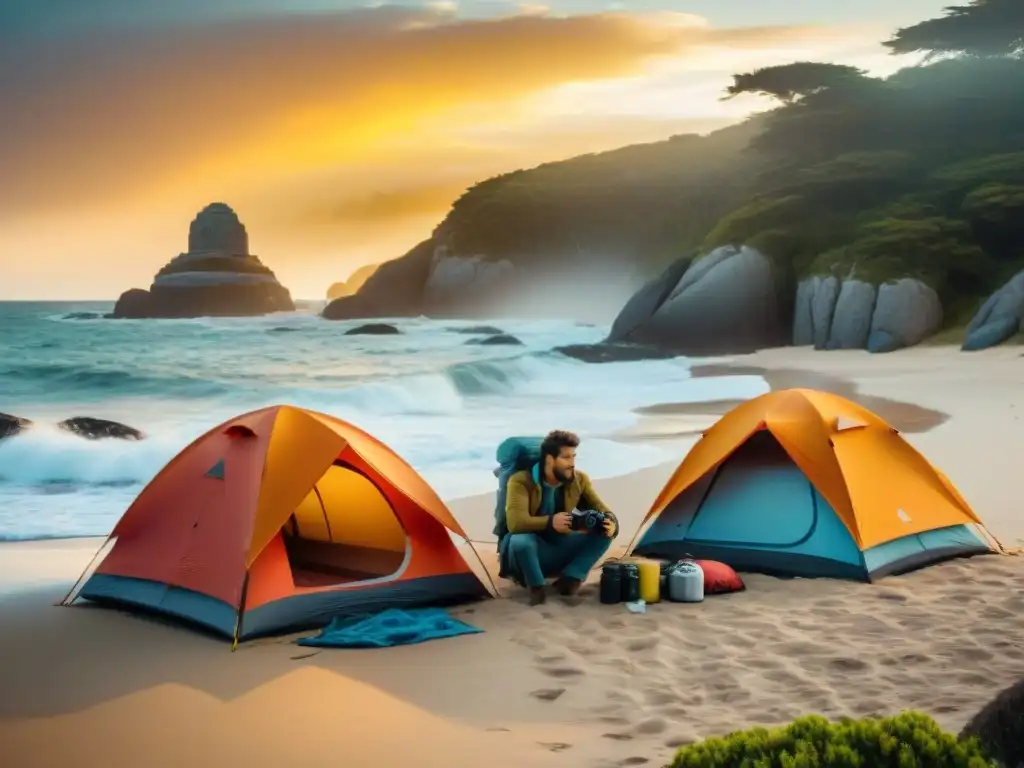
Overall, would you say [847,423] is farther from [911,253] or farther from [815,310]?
[911,253]

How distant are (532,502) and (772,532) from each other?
1618 mm

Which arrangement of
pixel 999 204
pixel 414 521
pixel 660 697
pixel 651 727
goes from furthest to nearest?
pixel 999 204, pixel 414 521, pixel 660 697, pixel 651 727

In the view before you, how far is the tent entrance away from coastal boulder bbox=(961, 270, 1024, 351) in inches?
835

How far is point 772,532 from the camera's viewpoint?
688 centimetres

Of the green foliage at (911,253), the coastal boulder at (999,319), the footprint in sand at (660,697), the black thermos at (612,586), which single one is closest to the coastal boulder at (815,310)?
the green foliage at (911,253)

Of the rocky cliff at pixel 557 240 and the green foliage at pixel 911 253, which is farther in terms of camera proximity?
the rocky cliff at pixel 557 240

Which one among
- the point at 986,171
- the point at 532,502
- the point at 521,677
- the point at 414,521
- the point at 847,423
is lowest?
the point at 521,677

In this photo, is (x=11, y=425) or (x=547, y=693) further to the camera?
(x=11, y=425)

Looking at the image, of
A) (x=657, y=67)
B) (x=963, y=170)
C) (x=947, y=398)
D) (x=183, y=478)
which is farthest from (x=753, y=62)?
(x=183, y=478)

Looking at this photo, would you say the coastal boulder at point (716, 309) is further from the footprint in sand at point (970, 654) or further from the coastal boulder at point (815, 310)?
the footprint in sand at point (970, 654)

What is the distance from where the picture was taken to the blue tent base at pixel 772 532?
666 cm

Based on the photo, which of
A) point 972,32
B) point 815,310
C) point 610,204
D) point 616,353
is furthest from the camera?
point 610,204

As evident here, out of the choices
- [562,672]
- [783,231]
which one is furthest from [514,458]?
[783,231]

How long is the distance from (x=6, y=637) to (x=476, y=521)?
13.0 ft
